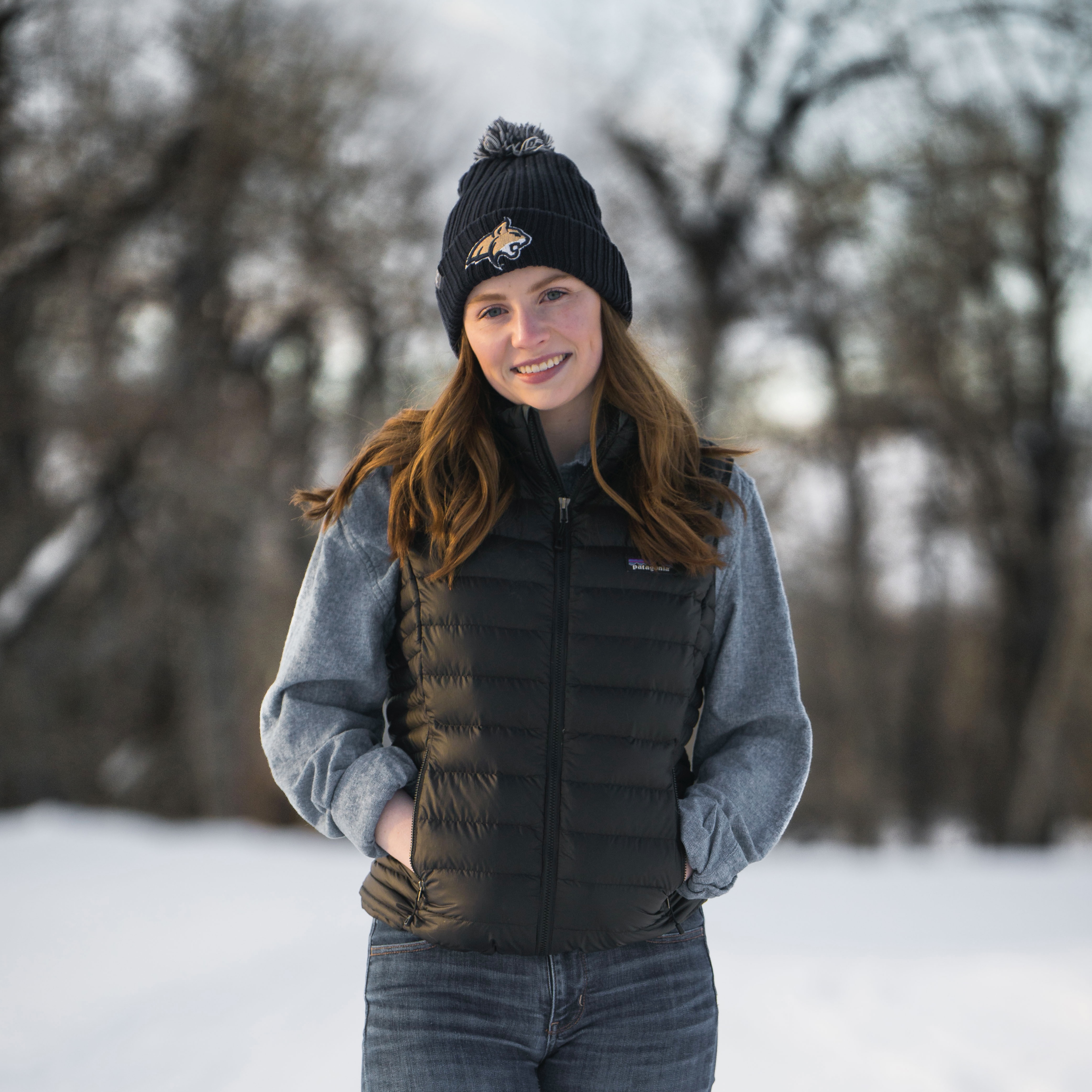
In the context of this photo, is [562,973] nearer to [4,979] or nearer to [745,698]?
[745,698]

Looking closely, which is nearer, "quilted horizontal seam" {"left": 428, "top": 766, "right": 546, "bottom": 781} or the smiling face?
"quilted horizontal seam" {"left": 428, "top": 766, "right": 546, "bottom": 781}

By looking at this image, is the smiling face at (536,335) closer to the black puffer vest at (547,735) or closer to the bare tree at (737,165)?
the black puffer vest at (547,735)

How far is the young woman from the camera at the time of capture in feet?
4.58

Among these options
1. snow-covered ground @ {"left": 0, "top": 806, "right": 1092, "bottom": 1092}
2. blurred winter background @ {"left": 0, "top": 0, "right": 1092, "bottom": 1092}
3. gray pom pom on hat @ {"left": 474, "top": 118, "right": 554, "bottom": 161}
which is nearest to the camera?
gray pom pom on hat @ {"left": 474, "top": 118, "right": 554, "bottom": 161}

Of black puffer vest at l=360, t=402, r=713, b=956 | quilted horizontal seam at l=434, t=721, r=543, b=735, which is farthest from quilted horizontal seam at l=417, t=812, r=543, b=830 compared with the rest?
quilted horizontal seam at l=434, t=721, r=543, b=735

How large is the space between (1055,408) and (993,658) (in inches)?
103

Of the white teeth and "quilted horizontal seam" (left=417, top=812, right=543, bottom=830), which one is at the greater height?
the white teeth

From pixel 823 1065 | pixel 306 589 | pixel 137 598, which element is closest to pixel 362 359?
pixel 137 598

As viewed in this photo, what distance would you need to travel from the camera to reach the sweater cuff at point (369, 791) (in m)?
1.47

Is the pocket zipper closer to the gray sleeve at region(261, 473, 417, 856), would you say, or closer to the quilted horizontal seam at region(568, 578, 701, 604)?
the gray sleeve at region(261, 473, 417, 856)

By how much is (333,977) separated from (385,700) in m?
2.67

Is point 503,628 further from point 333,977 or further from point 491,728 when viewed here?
point 333,977

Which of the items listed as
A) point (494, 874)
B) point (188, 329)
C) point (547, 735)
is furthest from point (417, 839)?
point (188, 329)

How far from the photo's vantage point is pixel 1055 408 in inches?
380
